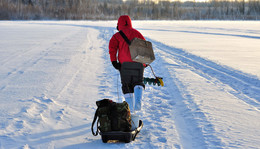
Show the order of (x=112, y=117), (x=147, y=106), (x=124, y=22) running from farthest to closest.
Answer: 1. (x=147, y=106)
2. (x=124, y=22)
3. (x=112, y=117)

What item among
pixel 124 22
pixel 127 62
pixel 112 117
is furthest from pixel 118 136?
pixel 124 22

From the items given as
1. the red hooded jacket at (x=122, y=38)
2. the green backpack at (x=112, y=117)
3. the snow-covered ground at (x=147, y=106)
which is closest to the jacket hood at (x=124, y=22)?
the red hooded jacket at (x=122, y=38)

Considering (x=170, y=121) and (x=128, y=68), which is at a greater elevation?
(x=128, y=68)

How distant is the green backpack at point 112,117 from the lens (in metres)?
3.41

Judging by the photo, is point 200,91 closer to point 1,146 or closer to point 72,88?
point 72,88

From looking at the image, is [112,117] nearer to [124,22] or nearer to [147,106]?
[124,22]

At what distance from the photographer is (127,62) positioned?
4117 millimetres

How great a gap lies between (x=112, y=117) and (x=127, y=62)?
1.00 m

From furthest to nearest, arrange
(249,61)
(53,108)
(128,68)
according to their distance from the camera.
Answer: (249,61), (53,108), (128,68)

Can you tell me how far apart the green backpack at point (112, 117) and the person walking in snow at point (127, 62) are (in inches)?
29.7

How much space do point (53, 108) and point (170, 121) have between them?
2125 millimetres

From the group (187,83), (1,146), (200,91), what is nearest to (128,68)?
(1,146)

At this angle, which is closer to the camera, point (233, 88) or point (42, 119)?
point (42, 119)

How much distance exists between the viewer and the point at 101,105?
3451 millimetres
